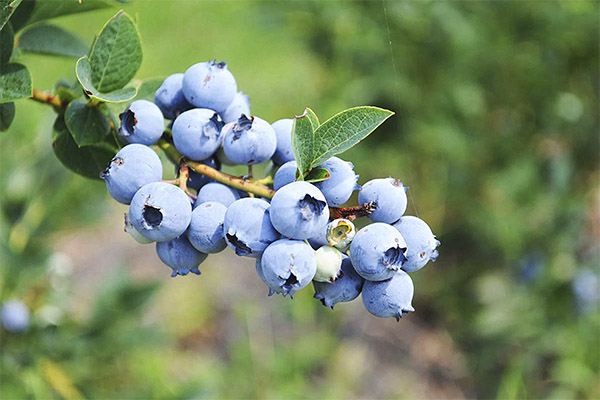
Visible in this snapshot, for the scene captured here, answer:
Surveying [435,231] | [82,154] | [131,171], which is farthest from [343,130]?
[435,231]

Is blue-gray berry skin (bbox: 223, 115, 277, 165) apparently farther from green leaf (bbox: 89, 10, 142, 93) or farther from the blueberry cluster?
green leaf (bbox: 89, 10, 142, 93)

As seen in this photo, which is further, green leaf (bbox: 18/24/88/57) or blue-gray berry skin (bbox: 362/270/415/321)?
green leaf (bbox: 18/24/88/57)

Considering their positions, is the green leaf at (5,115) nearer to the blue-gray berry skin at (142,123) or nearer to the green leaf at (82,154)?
the green leaf at (82,154)

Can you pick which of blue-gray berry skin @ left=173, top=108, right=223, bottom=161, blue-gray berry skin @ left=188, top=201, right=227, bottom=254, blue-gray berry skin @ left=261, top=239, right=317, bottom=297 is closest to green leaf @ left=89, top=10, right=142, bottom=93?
blue-gray berry skin @ left=173, top=108, right=223, bottom=161

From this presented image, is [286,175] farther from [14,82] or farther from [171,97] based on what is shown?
[14,82]

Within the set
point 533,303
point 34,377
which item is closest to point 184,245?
point 34,377

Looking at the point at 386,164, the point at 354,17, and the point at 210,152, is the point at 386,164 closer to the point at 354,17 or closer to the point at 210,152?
the point at 354,17
